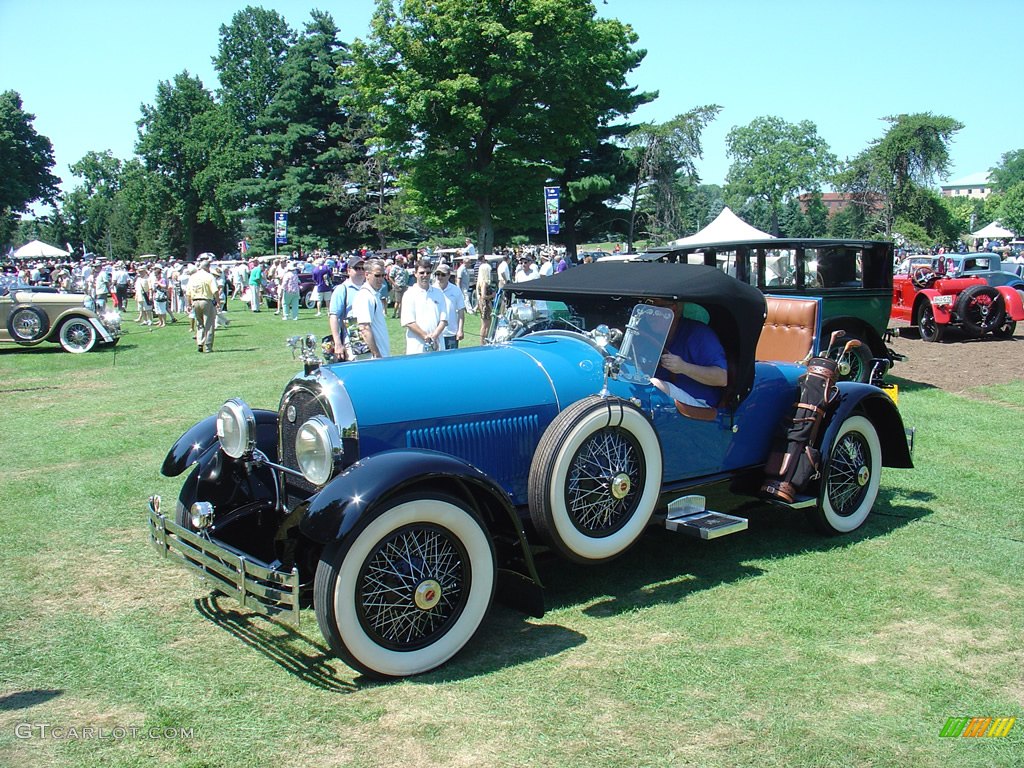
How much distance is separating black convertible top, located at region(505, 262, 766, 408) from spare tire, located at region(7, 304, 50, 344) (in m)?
15.3

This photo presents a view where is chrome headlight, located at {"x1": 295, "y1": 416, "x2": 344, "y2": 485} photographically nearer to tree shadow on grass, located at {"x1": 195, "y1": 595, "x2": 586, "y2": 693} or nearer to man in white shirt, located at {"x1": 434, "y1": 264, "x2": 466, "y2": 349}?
tree shadow on grass, located at {"x1": 195, "y1": 595, "x2": 586, "y2": 693}

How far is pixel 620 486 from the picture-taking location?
4469 millimetres

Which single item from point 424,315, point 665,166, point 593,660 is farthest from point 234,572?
point 665,166

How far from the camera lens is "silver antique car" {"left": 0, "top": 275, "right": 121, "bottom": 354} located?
671 inches

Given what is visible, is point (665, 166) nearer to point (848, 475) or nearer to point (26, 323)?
point (26, 323)

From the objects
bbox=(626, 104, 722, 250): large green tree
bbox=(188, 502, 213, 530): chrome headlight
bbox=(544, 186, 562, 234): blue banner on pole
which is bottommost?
bbox=(188, 502, 213, 530): chrome headlight

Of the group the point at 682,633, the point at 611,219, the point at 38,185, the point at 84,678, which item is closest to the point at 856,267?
the point at 682,633

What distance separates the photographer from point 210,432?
16.5 ft

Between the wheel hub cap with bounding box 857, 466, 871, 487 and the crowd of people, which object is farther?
the crowd of people

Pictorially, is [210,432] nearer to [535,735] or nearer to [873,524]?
[535,735]

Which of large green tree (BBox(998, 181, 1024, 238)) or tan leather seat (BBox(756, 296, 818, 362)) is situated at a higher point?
large green tree (BBox(998, 181, 1024, 238))

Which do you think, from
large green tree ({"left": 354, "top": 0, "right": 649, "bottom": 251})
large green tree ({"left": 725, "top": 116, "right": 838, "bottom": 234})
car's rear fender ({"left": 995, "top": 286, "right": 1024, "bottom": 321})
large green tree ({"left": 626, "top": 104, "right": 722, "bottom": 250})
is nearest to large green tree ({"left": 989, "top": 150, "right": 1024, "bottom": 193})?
large green tree ({"left": 725, "top": 116, "right": 838, "bottom": 234})

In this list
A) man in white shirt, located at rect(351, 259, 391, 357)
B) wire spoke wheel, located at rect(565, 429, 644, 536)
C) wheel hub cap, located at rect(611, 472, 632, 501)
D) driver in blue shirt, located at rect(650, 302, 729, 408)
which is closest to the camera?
wire spoke wheel, located at rect(565, 429, 644, 536)

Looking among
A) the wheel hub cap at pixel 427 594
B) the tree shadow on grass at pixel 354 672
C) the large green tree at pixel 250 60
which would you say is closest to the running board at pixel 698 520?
the tree shadow on grass at pixel 354 672
